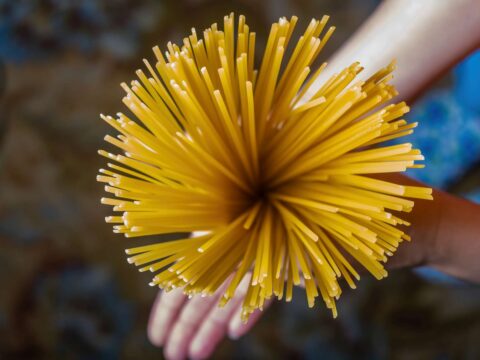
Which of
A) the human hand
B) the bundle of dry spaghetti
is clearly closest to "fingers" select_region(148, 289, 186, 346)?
the human hand

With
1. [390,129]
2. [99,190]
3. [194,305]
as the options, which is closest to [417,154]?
[390,129]

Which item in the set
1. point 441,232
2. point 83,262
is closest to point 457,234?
point 441,232

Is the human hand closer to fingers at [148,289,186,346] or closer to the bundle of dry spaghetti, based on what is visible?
fingers at [148,289,186,346]

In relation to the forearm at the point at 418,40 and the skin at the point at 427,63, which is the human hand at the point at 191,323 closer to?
the skin at the point at 427,63

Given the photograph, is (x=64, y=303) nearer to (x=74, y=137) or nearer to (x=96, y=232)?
(x=96, y=232)

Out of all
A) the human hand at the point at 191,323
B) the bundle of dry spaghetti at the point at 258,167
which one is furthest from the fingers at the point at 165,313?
the bundle of dry spaghetti at the point at 258,167

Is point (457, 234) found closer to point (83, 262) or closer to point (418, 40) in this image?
point (418, 40)
